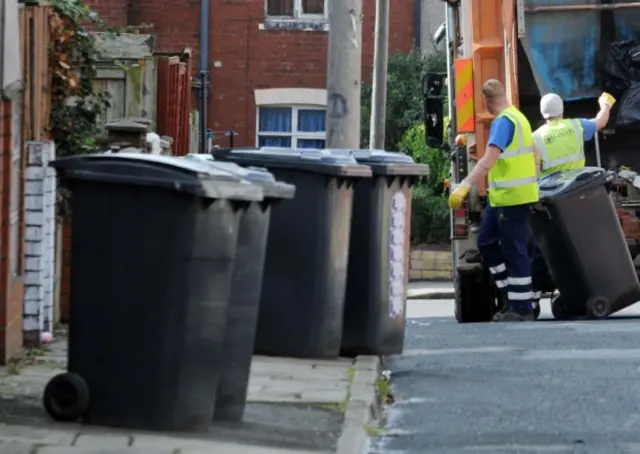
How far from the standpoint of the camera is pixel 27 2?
9.80 meters

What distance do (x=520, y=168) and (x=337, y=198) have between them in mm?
3381

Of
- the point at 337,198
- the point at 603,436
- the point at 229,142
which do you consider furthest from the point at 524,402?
the point at 229,142

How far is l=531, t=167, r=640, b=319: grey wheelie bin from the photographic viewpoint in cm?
1249

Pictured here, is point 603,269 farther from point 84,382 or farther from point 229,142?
point 229,142

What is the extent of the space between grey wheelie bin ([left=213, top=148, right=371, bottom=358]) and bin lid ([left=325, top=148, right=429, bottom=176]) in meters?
0.28

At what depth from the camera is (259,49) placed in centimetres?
2716

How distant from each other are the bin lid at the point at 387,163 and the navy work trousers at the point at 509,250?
8.60 ft

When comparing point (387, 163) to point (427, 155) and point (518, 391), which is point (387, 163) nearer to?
point (518, 391)

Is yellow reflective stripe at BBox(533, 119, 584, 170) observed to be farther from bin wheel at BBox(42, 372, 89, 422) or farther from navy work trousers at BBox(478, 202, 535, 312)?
bin wheel at BBox(42, 372, 89, 422)

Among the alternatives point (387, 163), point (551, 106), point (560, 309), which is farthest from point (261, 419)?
point (551, 106)

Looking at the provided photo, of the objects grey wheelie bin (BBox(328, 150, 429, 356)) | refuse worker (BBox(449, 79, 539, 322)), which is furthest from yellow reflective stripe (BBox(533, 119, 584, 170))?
grey wheelie bin (BBox(328, 150, 429, 356))

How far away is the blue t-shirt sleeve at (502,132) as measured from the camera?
12297 millimetres

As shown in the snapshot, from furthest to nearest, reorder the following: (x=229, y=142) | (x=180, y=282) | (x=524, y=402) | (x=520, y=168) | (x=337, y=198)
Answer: (x=229, y=142), (x=520, y=168), (x=337, y=198), (x=524, y=402), (x=180, y=282)

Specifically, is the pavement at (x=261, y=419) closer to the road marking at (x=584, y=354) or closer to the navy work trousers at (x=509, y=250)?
the road marking at (x=584, y=354)
